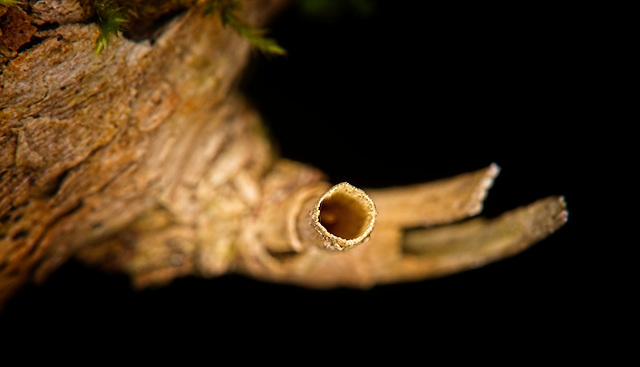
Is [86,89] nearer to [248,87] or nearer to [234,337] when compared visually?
[248,87]

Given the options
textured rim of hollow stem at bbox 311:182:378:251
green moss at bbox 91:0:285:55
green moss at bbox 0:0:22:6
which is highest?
green moss at bbox 91:0:285:55

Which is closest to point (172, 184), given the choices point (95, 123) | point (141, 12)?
point (95, 123)

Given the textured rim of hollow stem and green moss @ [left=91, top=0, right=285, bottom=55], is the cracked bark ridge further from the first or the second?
the textured rim of hollow stem

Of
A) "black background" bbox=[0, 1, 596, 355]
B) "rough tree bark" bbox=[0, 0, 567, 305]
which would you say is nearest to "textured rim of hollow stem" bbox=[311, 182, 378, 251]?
"rough tree bark" bbox=[0, 0, 567, 305]

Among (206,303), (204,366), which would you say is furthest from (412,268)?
(204,366)

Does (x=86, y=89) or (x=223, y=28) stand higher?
(x=223, y=28)

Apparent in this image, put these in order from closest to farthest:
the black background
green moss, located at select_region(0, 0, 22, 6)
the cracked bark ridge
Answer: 1. green moss, located at select_region(0, 0, 22, 6)
2. the cracked bark ridge
3. the black background
